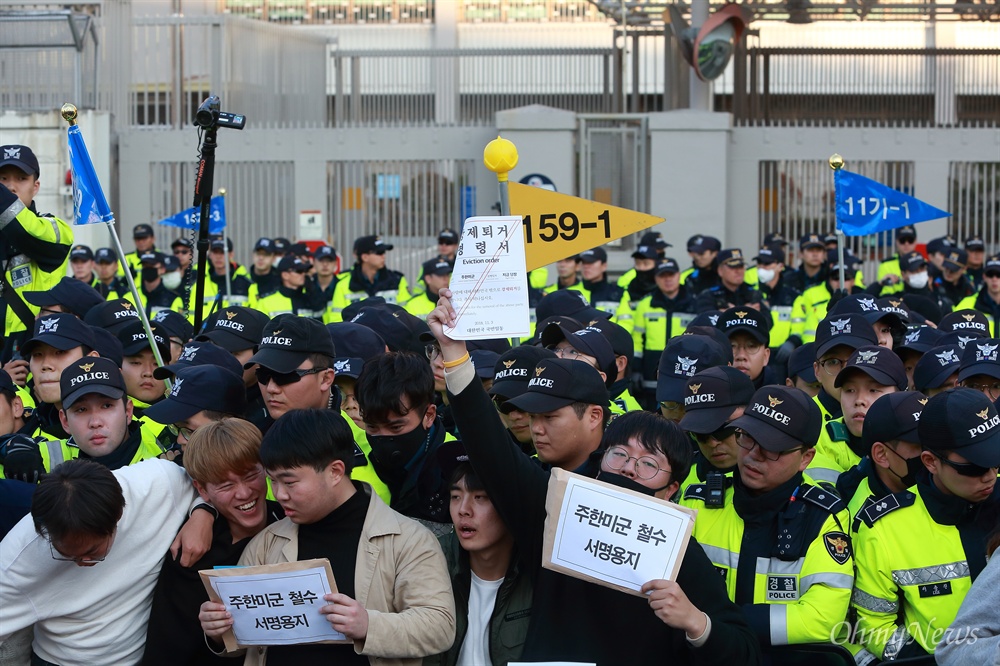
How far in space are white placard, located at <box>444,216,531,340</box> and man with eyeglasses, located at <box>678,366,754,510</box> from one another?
1.19 metres

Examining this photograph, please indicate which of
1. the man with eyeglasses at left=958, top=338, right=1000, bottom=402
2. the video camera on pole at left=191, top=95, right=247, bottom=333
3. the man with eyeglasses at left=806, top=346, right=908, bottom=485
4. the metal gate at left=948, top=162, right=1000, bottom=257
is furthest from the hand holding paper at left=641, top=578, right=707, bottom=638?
the metal gate at left=948, top=162, right=1000, bottom=257

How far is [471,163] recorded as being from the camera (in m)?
21.0

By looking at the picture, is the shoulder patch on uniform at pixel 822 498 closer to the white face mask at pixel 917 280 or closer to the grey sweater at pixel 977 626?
the grey sweater at pixel 977 626

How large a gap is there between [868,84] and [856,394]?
740 inches

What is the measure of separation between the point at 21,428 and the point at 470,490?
8.53 feet

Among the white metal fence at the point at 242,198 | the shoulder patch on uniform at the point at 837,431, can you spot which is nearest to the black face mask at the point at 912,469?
the shoulder patch on uniform at the point at 837,431

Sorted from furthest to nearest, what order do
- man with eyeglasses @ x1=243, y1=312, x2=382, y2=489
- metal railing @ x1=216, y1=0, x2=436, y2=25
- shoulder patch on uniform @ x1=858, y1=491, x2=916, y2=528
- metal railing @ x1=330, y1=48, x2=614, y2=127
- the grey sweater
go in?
metal railing @ x1=216, y1=0, x2=436, y2=25 → metal railing @ x1=330, y1=48, x2=614, y2=127 → man with eyeglasses @ x1=243, y1=312, x2=382, y2=489 → shoulder patch on uniform @ x1=858, y1=491, x2=916, y2=528 → the grey sweater

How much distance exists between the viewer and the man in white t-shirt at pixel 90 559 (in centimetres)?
404

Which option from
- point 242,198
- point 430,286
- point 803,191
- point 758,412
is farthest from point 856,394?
point 242,198

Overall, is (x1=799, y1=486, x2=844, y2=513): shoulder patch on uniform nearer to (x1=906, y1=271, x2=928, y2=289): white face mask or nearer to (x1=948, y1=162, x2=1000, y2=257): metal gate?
(x1=906, y1=271, x2=928, y2=289): white face mask

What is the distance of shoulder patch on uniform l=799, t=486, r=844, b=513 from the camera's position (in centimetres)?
457

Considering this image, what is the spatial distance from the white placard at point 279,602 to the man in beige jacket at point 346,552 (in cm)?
5

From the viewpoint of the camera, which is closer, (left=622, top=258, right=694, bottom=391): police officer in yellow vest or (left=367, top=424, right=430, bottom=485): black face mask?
(left=367, top=424, right=430, bottom=485): black face mask

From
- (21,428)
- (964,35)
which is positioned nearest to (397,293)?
(21,428)
